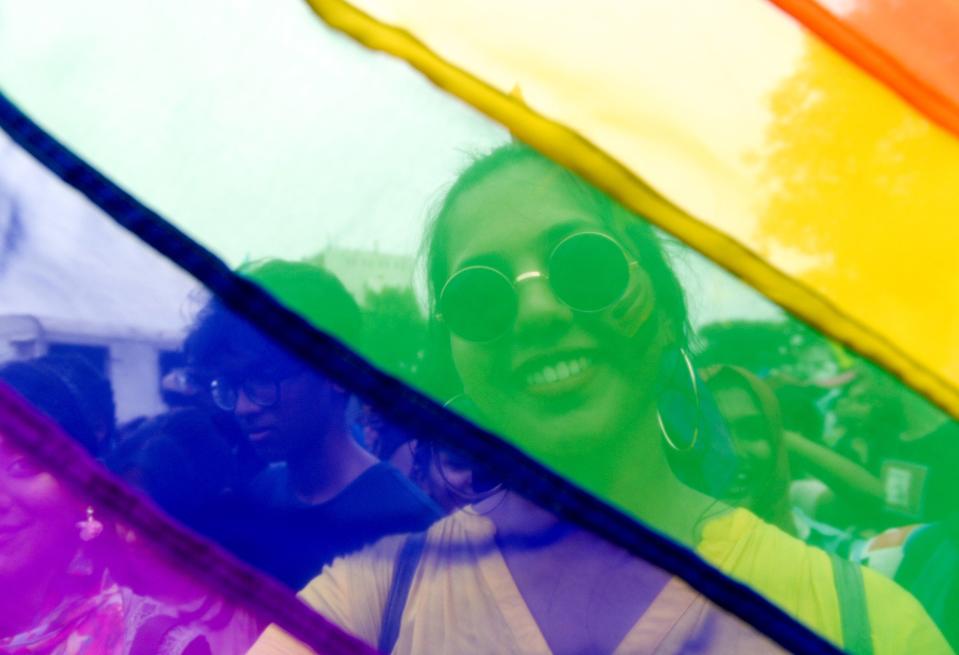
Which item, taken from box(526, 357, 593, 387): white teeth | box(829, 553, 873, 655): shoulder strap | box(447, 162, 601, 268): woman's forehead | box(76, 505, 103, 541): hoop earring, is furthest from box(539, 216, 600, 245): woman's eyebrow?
box(76, 505, 103, 541): hoop earring

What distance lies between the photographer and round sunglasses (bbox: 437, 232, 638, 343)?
79cm

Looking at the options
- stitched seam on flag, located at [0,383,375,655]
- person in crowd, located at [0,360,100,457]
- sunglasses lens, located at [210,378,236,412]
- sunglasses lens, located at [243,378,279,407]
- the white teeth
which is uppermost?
the white teeth

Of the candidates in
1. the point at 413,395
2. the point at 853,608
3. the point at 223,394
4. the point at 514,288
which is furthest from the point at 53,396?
the point at 853,608

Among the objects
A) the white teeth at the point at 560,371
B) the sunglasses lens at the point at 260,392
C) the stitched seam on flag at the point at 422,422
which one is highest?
the white teeth at the point at 560,371

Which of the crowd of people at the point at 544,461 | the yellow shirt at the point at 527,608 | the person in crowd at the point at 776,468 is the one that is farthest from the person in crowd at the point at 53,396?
the person in crowd at the point at 776,468

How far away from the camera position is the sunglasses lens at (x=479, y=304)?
0.78 meters

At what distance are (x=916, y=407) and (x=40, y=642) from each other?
0.89 metres

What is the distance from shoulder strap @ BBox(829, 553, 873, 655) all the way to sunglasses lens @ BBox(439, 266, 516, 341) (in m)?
0.39

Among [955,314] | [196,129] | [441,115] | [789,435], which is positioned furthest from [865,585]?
[196,129]

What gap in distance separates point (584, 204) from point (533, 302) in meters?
0.11

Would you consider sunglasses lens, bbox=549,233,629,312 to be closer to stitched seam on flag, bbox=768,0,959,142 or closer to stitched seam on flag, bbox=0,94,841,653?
stitched seam on flag, bbox=0,94,841,653

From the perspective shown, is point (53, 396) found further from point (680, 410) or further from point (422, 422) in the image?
point (680, 410)

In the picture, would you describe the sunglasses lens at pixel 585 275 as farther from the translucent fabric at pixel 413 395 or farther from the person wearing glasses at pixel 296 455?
the person wearing glasses at pixel 296 455

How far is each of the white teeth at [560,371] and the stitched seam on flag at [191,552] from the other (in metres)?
0.31
